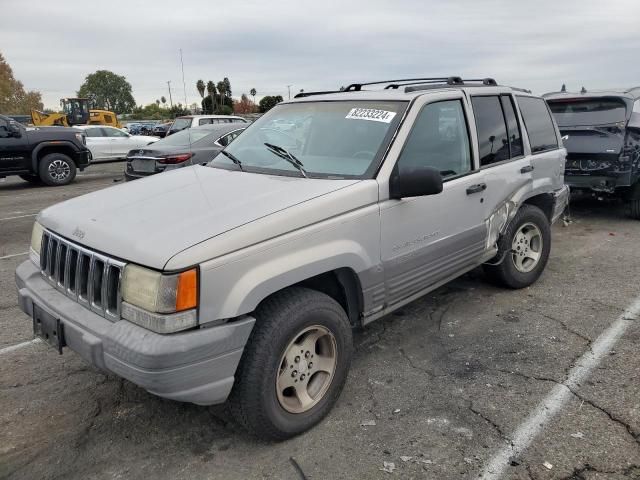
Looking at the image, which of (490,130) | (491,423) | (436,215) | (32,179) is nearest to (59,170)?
(32,179)

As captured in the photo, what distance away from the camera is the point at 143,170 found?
8.80 m

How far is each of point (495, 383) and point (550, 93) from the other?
21.5 ft

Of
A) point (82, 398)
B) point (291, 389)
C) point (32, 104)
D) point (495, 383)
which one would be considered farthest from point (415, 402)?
point (32, 104)

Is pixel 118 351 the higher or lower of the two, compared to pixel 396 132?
lower

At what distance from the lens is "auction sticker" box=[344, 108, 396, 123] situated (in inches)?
135

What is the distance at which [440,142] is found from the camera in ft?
12.2

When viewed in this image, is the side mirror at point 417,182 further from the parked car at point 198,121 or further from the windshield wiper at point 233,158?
the parked car at point 198,121

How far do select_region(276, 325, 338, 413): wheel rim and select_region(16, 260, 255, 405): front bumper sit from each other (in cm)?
34

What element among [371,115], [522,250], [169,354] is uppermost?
[371,115]

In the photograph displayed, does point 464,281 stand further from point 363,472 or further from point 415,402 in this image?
point 363,472

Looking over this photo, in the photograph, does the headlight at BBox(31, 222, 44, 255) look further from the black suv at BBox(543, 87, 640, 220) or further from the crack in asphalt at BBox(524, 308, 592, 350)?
the black suv at BBox(543, 87, 640, 220)

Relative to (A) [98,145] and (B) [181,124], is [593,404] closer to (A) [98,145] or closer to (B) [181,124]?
(B) [181,124]

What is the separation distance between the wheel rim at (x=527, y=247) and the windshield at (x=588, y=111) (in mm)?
3458

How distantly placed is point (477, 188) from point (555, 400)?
1576 mm
